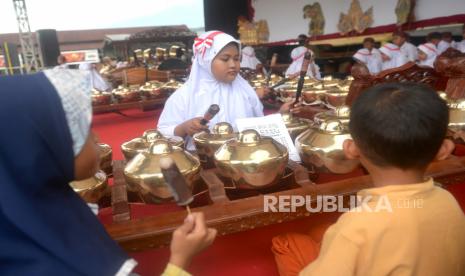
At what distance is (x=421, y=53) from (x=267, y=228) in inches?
206

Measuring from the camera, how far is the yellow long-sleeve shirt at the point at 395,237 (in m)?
0.70

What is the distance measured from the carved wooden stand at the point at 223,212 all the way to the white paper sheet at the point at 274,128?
9cm

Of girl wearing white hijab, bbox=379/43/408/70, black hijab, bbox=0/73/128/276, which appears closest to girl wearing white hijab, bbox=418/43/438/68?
girl wearing white hijab, bbox=379/43/408/70

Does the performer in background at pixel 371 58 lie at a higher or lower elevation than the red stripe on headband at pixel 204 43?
lower

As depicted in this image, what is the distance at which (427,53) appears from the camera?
553 centimetres

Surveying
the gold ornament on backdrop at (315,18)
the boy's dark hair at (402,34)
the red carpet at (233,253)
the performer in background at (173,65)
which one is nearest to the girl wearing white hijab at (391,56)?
the boy's dark hair at (402,34)

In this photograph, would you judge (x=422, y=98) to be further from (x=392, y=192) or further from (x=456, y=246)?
(x=456, y=246)

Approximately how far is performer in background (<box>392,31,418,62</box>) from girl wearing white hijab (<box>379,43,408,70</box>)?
0.05 meters

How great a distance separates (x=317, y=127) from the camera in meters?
1.23

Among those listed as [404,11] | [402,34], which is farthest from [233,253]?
[404,11]

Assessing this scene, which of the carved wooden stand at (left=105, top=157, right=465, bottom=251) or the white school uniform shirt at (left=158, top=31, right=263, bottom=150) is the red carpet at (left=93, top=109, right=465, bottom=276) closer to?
the carved wooden stand at (left=105, top=157, right=465, bottom=251)

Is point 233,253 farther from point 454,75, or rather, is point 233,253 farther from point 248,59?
point 248,59

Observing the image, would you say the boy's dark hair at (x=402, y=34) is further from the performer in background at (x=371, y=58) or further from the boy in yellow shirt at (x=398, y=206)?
the boy in yellow shirt at (x=398, y=206)

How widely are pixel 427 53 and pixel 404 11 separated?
1.06 m
